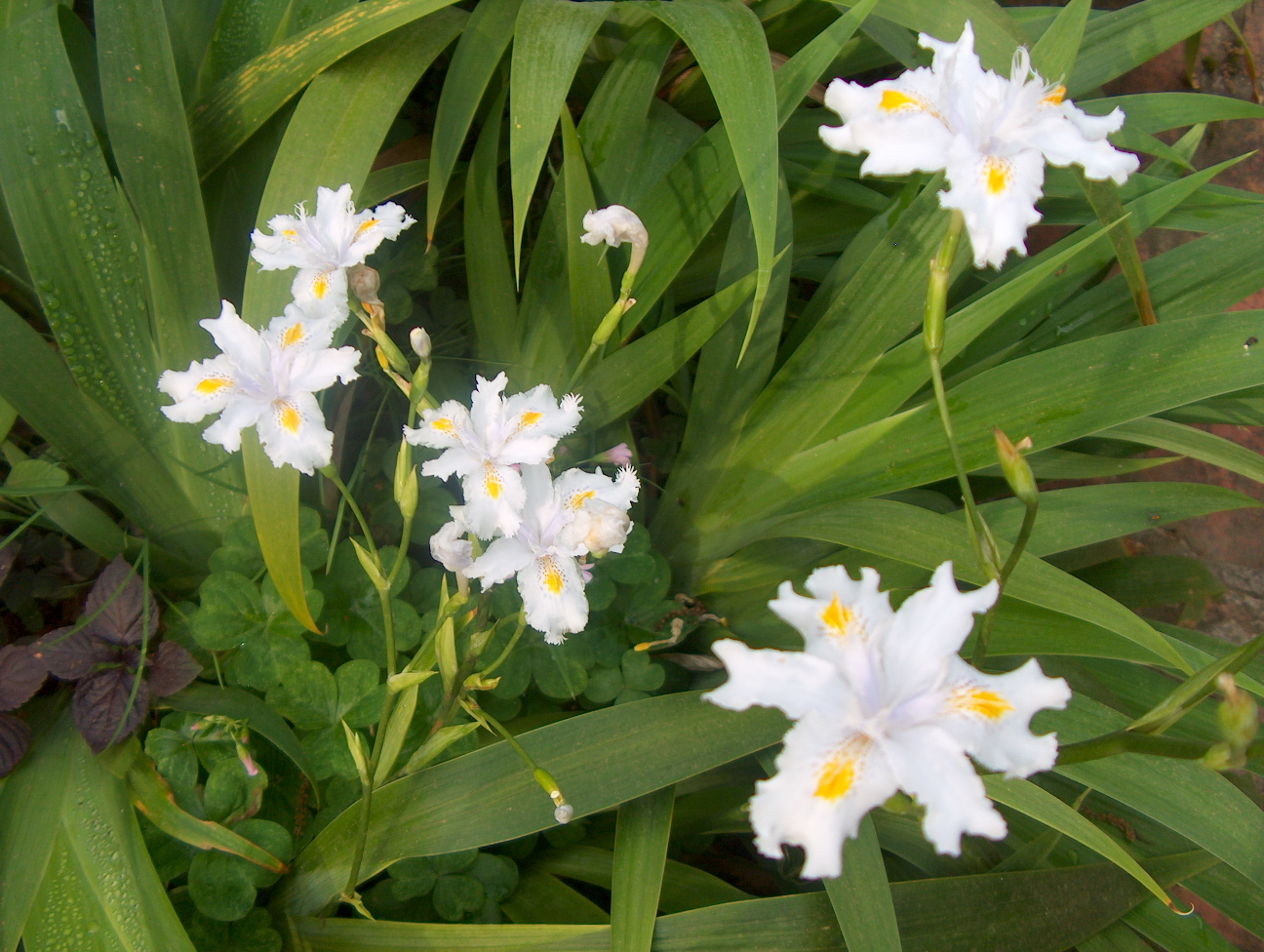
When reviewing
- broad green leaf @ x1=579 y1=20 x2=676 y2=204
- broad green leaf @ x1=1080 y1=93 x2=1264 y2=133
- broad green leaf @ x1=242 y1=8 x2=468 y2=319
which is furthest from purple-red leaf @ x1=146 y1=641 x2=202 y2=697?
broad green leaf @ x1=1080 y1=93 x2=1264 y2=133

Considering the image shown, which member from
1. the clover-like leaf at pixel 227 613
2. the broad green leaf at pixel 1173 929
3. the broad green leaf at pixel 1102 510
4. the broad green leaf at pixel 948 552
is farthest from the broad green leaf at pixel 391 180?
the broad green leaf at pixel 1173 929

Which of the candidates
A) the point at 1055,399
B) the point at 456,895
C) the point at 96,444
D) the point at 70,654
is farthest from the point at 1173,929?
the point at 96,444

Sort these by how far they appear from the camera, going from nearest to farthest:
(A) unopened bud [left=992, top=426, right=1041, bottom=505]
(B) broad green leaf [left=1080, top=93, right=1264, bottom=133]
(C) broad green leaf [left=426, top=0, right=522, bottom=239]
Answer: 1. (A) unopened bud [left=992, top=426, right=1041, bottom=505]
2. (C) broad green leaf [left=426, top=0, right=522, bottom=239]
3. (B) broad green leaf [left=1080, top=93, right=1264, bottom=133]

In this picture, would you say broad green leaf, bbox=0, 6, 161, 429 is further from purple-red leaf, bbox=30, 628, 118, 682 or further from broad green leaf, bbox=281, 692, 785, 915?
broad green leaf, bbox=281, 692, 785, 915

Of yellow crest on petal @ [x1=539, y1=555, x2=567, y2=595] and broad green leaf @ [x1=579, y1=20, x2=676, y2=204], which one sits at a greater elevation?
broad green leaf @ [x1=579, y1=20, x2=676, y2=204]

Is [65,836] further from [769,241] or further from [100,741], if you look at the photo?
[769,241]

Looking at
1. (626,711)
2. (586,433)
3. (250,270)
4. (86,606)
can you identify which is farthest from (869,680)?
(86,606)

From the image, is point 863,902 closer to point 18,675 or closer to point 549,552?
point 549,552
